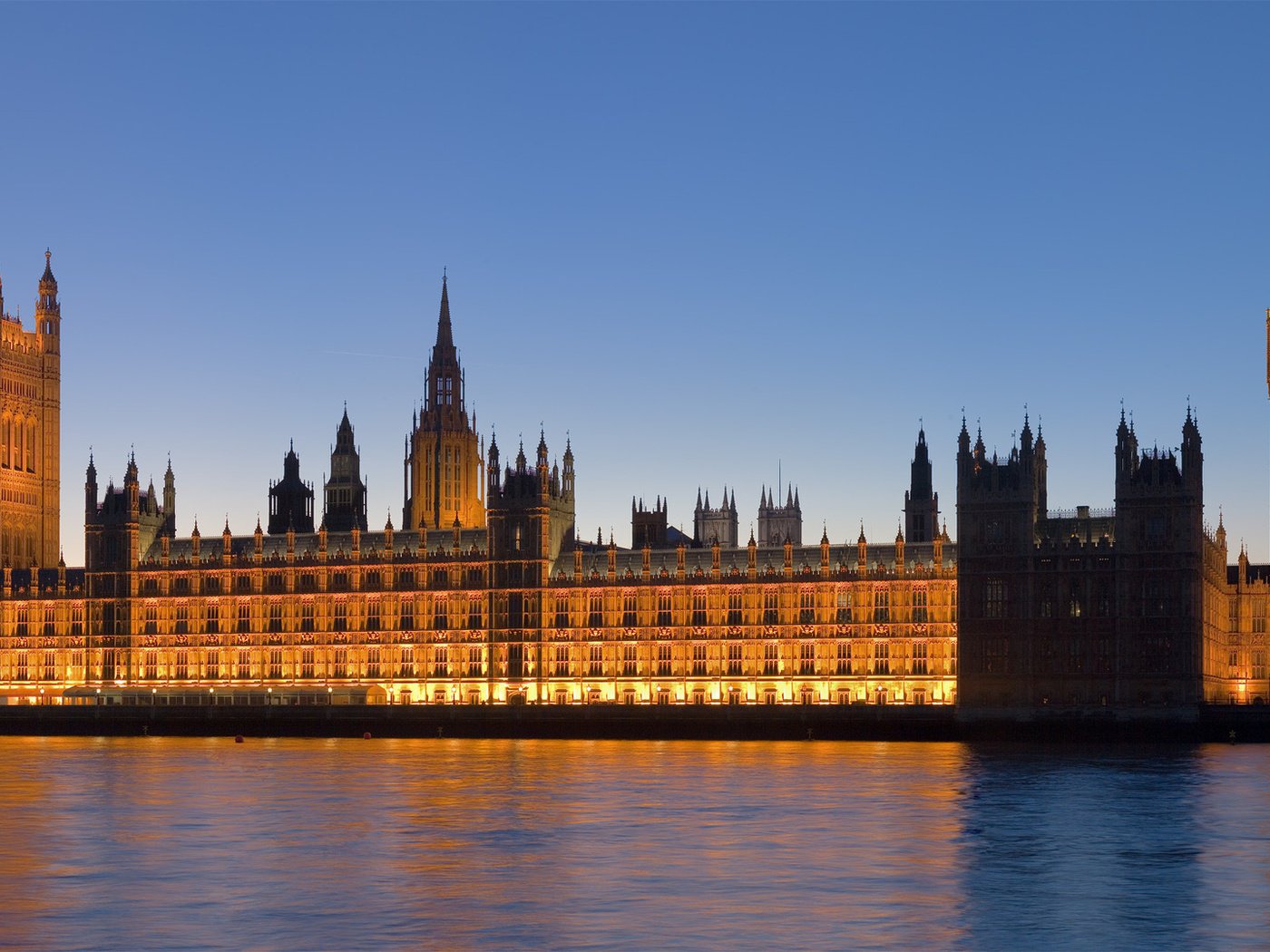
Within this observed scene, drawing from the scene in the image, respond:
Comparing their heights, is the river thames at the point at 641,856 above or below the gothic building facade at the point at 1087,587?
below

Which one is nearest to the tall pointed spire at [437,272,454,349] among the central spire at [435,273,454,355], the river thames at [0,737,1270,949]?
the central spire at [435,273,454,355]

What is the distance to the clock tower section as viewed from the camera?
7372 inches

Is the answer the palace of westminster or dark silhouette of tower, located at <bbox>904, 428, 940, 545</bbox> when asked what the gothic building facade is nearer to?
the palace of westminster

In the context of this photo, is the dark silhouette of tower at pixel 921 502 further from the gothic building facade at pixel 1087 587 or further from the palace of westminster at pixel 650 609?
the gothic building facade at pixel 1087 587

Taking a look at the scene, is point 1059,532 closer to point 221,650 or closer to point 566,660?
point 566,660

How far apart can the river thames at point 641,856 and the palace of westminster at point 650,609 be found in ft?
117

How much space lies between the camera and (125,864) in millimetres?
55750

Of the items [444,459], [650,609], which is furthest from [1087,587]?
[444,459]

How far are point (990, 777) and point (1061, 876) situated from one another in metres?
35.4

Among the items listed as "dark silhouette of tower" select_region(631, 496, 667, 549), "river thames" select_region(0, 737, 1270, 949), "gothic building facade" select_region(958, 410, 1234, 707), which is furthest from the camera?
"dark silhouette of tower" select_region(631, 496, 667, 549)

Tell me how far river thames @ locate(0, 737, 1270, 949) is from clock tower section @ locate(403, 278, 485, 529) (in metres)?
88.1

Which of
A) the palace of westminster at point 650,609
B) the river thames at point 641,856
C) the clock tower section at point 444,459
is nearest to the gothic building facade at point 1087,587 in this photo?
the palace of westminster at point 650,609

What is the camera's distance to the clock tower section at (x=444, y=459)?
18725 cm

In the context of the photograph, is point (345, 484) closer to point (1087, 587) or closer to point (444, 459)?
point (444, 459)
